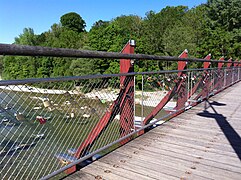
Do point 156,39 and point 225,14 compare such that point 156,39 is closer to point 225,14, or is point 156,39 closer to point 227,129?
point 225,14

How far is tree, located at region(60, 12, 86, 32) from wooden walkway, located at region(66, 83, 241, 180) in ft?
163

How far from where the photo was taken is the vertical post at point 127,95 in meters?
2.77

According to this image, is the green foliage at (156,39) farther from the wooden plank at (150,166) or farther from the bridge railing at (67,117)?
the wooden plank at (150,166)

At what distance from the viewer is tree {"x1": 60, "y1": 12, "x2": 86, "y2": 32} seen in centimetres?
5066

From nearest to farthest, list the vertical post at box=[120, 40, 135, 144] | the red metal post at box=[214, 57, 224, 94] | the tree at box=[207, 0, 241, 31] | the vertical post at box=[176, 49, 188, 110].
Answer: the vertical post at box=[120, 40, 135, 144]
the vertical post at box=[176, 49, 188, 110]
the red metal post at box=[214, 57, 224, 94]
the tree at box=[207, 0, 241, 31]

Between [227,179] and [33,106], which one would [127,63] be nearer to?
[33,106]

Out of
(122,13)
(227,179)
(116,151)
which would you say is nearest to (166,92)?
(116,151)

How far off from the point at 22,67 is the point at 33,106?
31.5 meters

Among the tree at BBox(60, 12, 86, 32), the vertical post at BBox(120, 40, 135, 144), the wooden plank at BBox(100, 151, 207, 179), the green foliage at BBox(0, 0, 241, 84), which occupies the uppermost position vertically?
the tree at BBox(60, 12, 86, 32)

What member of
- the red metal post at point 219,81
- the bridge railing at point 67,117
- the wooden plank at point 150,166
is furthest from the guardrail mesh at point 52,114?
the red metal post at point 219,81

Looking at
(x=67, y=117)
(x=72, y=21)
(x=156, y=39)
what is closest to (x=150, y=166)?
(x=67, y=117)

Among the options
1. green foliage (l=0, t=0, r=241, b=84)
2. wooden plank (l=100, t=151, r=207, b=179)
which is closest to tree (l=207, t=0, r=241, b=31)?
green foliage (l=0, t=0, r=241, b=84)

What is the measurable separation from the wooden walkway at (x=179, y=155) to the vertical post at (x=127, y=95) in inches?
8.2

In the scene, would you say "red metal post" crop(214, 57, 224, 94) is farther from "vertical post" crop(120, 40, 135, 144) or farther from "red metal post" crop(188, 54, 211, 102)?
"vertical post" crop(120, 40, 135, 144)
